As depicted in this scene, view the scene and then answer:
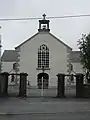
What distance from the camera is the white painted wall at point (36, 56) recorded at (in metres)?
57.2

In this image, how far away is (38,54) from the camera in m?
58.7

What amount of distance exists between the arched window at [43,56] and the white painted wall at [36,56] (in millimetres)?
746

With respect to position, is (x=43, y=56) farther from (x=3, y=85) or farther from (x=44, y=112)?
(x=44, y=112)

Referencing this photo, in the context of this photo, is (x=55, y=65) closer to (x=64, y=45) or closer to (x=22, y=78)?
(x=64, y=45)

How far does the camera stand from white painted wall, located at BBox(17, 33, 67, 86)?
57.2 meters

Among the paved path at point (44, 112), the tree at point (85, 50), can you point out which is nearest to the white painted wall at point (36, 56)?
the tree at point (85, 50)

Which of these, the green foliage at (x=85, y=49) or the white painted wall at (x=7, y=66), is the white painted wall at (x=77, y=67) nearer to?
the white painted wall at (x=7, y=66)

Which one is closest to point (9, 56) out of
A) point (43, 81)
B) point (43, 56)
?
point (43, 56)

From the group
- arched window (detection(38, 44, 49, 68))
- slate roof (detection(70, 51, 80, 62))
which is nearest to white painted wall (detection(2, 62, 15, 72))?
arched window (detection(38, 44, 49, 68))

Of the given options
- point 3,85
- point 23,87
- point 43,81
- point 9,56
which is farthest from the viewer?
point 9,56

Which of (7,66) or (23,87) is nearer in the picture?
(23,87)

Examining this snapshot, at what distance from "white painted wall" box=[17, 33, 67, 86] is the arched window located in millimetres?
746

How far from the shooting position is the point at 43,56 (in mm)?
58375

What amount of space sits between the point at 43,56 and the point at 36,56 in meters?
1.50
